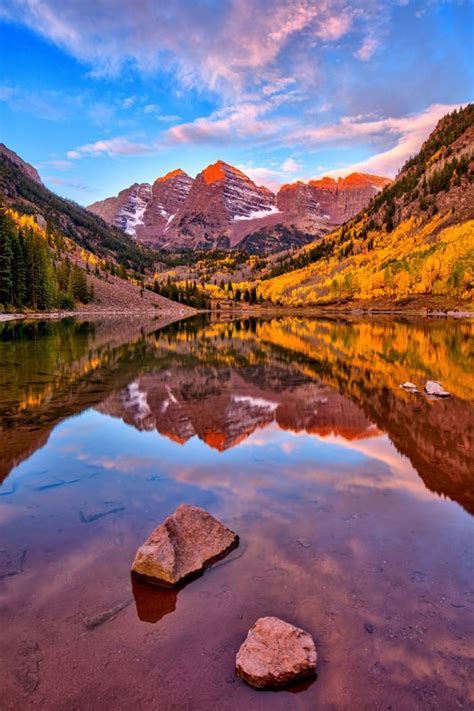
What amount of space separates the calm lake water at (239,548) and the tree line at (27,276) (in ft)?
301

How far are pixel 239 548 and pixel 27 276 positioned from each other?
397ft

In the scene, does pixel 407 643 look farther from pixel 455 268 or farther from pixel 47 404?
pixel 455 268

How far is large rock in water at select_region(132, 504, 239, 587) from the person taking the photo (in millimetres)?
8273

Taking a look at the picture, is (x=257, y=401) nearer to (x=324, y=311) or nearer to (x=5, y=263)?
(x=5, y=263)

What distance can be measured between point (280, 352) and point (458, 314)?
312ft

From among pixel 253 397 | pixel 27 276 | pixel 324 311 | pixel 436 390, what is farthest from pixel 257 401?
pixel 324 311

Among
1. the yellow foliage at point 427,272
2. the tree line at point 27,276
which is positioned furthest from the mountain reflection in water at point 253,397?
the yellow foliage at point 427,272

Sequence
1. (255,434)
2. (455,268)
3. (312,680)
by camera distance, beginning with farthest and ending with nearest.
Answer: (455,268) → (255,434) → (312,680)

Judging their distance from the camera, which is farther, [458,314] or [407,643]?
[458,314]

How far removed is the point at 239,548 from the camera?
31.1 feet

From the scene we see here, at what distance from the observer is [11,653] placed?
21.4 ft

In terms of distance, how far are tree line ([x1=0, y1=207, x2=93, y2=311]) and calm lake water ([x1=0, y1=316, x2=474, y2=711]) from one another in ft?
301

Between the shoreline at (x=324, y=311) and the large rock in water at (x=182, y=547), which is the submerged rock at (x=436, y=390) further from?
the shoreline at (x=324, y=311)

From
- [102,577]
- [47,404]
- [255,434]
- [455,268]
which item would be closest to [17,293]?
[47,404]
